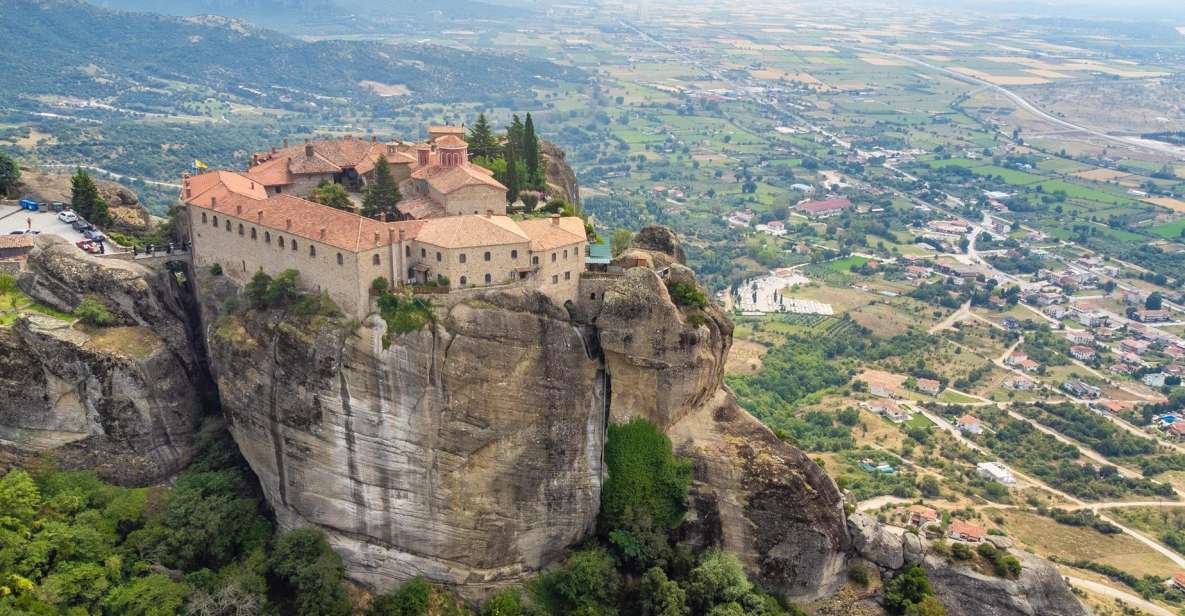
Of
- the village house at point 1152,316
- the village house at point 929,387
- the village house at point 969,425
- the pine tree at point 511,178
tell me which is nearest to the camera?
the pine tree at point 511,178

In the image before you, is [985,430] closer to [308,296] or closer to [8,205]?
[308,296]

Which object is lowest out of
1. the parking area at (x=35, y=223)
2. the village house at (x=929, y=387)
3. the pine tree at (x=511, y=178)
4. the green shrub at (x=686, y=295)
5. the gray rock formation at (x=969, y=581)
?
the village house at (x=929, y=387)

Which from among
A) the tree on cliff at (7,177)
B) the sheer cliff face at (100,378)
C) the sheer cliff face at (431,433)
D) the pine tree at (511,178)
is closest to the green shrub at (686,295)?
the sheer cliff face at (431,433)

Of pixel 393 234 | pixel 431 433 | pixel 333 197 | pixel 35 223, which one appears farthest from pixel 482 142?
pixel 35 223

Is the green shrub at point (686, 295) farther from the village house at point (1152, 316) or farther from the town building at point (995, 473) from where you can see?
the village house at point (1152, 316)

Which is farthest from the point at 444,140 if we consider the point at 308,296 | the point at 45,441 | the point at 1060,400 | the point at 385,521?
the point at 1060,400

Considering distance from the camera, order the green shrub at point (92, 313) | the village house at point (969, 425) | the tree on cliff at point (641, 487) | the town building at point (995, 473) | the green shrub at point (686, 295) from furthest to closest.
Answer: the village house at point (969, 425) < the town building at point (995, 473) < the green shrub at point (686, 295) < the green shrub at point (92, 313) < the tree on cliff at point (641, 487)

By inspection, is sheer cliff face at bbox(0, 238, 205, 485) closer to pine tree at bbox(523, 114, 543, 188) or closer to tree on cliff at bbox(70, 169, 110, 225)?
tree on cliff at bbox(70, 169, 110, 225)
